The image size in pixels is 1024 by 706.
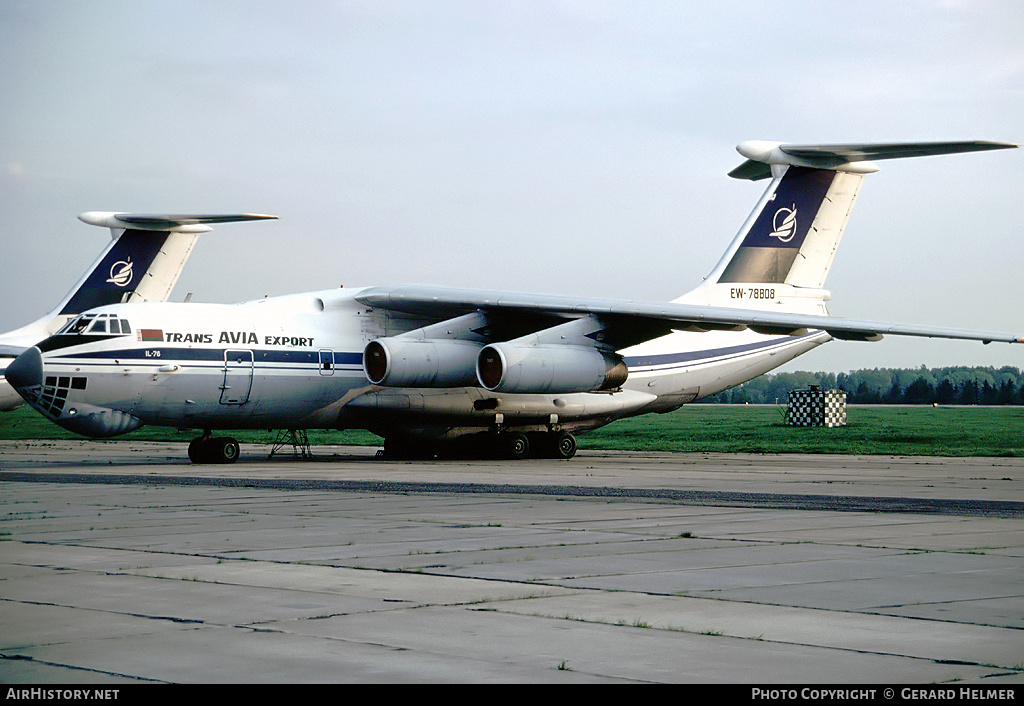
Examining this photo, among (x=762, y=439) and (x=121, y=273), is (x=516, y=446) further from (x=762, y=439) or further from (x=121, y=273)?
(x=121, y=273)

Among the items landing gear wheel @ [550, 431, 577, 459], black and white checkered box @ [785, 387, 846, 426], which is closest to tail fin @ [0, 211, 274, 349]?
landing gear wheel @ [550, 431, 577, 459]

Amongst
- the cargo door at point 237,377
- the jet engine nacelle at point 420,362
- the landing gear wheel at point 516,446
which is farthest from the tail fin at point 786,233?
the cargo door at point 237,377

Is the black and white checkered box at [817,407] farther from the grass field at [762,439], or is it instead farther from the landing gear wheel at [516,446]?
the landing gear wheel at [516,446]

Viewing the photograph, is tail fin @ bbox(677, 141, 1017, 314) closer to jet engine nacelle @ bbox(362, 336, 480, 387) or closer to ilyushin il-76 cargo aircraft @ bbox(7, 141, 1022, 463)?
Result: ilyushin il-76 cargo aircraft @ bbox(7, 141, 1022, 463)

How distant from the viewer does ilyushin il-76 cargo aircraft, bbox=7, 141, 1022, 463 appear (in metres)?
19.9

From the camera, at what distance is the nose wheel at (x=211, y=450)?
20953mm

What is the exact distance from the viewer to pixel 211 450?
21016 millimetres

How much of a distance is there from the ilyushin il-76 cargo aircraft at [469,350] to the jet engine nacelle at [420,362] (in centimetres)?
3

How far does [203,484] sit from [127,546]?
6.86 m

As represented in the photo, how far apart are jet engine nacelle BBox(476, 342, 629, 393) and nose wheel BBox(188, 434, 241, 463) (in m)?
4.65

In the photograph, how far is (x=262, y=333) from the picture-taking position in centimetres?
2120

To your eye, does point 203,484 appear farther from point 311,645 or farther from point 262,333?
point 311,645

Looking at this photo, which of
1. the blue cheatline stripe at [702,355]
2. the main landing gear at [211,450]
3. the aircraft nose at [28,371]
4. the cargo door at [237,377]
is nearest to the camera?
Result: the aircraft nose at [28,371]
